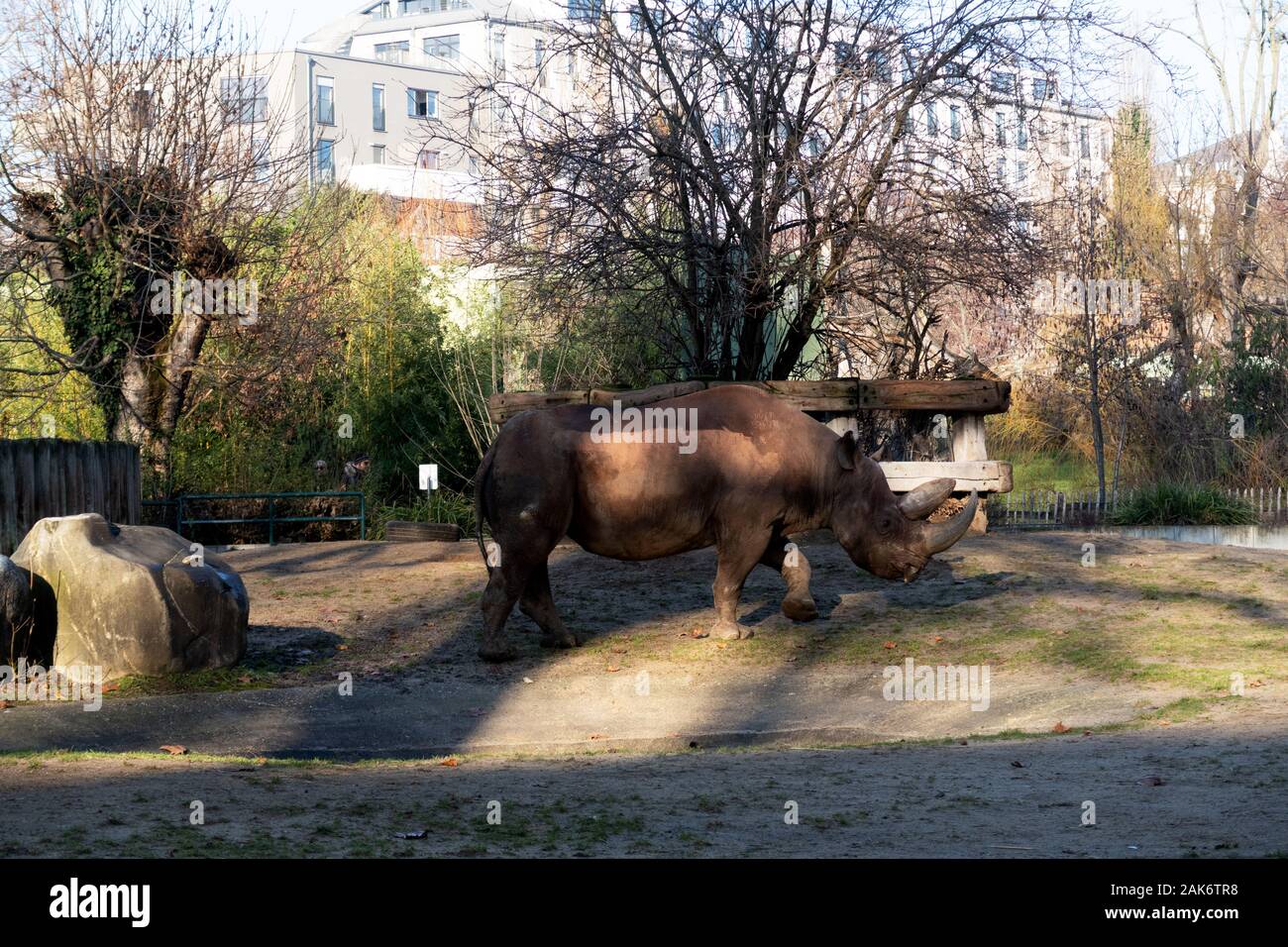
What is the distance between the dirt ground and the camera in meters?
6.34

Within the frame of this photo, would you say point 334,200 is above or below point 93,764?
above

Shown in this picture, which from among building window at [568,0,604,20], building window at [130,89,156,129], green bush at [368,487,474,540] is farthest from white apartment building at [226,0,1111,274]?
green bush at [368,487,474,540]

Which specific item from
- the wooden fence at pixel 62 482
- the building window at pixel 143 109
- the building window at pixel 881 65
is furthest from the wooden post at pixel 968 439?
the building window at pixel 143 109

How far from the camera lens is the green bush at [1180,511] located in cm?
2220

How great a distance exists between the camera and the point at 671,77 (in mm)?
16047

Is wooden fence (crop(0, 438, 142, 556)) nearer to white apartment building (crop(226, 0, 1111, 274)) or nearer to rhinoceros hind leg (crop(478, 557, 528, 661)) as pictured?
white apartment building (crop(226, 0, 1111, 274))

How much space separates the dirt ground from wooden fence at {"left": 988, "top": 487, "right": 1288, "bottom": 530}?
642 cm

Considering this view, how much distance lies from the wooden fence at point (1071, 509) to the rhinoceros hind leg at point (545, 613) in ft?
36.3

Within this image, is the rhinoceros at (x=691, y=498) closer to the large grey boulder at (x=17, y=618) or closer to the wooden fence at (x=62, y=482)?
the large grey boulder at (x=17, y=618)

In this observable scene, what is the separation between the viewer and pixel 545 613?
1283 centimetres
